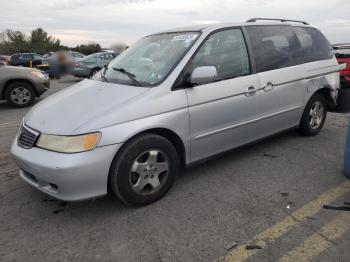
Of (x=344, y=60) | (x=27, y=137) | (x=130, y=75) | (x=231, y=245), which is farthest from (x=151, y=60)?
(x=344, y=60)

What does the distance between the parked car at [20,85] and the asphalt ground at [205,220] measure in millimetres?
5174

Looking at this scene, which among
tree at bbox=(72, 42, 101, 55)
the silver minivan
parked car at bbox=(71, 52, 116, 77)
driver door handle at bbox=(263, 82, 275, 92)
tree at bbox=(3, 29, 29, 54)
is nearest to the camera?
the silver minivan

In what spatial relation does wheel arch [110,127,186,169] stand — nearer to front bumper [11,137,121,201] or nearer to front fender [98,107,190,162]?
front fender [98,107,190,162]

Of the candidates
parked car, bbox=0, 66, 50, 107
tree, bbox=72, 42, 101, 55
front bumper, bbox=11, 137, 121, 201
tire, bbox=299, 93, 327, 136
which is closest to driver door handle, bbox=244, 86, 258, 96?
tire, bbox=299, 93, 327, 136

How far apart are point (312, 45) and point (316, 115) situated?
1.03m

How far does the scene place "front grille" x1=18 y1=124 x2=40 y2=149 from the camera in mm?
3244

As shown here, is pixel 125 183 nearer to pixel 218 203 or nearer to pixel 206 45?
pixel 218 203

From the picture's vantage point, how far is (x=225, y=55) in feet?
13.3

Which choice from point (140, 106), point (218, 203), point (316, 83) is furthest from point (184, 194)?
point (316, 83)

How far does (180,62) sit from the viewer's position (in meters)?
3.66

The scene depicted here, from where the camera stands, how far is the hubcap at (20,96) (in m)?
9.06

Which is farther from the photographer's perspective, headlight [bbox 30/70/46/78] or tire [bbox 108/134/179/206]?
headlight [bbox 30/70/46/78]

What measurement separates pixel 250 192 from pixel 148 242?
1304 millimetres

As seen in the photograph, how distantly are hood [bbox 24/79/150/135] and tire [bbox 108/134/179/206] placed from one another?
12.9 inches
